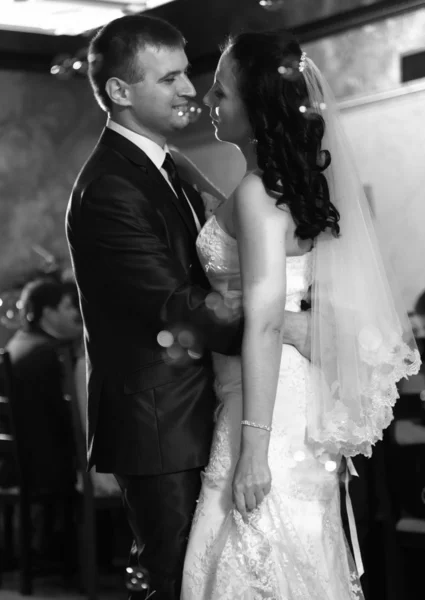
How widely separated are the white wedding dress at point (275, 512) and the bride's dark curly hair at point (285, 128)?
0.50 ft

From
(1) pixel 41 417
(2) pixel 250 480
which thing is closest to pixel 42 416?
(1) pixel 41 417

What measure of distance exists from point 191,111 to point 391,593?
1.79 m

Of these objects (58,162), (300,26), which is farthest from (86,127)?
(300,26)

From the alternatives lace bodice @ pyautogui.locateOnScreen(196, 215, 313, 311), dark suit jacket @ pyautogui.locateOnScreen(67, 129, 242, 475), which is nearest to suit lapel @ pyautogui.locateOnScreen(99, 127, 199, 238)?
dark suit jacket @ pyautogui.locateOnScreen(67, 129, 242, 475)

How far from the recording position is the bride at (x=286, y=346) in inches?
75.0

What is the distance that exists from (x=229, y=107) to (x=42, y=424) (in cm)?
256

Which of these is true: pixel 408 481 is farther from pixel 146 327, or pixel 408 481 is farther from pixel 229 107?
pixel 229 107

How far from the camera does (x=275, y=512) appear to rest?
6.45 feet

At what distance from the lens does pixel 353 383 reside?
6.62 feet

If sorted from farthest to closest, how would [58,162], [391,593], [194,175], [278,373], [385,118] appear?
1. [58,162]
2. [385,118]
3. [391,593]
4. [194,175]
5. [278,373]

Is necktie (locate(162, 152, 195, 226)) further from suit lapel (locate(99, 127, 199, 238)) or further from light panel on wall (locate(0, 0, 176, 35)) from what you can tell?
light panel on wall (locate(0, 0, 176, 35))

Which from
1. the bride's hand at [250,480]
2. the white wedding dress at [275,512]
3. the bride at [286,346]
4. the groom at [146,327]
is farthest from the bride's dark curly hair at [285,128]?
the bride's hand at [250,480]

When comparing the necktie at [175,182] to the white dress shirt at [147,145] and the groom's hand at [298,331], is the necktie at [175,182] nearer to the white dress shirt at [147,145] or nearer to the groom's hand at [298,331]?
the white dress shirt at [147,145]

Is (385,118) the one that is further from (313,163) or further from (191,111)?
(313,163)
